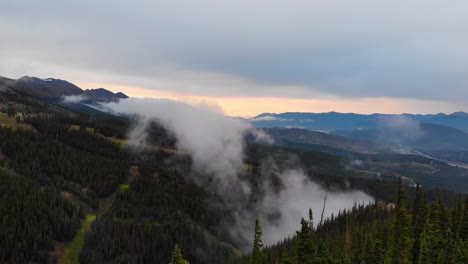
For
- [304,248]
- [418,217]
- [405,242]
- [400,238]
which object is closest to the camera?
[304,248]

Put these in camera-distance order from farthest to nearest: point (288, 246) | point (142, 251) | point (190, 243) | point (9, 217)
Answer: point (190, 243), point (288, 246), point (142, 251), point (9, 217)

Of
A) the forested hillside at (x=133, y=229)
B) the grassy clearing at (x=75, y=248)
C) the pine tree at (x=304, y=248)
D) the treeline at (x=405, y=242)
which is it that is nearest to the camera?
the pine tree at (x=304, y=248)

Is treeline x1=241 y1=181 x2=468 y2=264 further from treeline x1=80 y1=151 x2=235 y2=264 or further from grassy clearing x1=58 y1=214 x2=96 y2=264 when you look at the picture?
grassy clearing x1=58 y1=214 x2=96 y2=264

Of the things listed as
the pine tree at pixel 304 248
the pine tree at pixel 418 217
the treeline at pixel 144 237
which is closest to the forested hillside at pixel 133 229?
the pine tree at pixel 304 248

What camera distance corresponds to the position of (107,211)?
6939 inches

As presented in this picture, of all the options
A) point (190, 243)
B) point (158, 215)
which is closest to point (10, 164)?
point (158, 215)

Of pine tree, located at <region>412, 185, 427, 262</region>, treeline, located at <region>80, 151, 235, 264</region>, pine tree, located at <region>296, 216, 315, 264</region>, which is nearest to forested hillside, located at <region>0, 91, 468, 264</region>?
pine tree, located at <region>296, 216, 315, 264</region>

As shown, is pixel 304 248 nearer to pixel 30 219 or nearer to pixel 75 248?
pixel 75 248

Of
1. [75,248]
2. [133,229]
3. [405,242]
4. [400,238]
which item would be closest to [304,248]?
[405,242]

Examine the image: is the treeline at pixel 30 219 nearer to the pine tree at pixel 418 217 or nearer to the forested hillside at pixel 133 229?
the forested hillside at pixel 133 229

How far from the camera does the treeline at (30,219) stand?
120 m

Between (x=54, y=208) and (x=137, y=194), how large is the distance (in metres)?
55.9

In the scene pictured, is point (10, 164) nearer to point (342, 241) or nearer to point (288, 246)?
point (288, 246)

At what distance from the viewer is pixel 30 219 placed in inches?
5246
